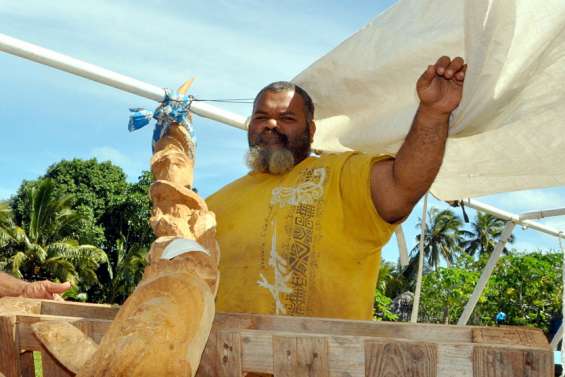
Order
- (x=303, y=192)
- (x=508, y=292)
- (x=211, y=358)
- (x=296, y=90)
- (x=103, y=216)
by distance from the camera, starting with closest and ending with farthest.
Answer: (x=211, y=358)
(x=303, y=192)
(x=296, y=90)
(x=508, y=292)
(x=103, y=216)

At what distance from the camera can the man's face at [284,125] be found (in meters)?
3.06

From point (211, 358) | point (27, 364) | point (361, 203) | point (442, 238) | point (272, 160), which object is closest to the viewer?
point (211, 358)

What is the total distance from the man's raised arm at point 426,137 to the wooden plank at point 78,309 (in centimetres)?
105

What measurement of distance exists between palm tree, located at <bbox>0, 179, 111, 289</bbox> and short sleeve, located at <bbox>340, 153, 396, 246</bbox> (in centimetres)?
2241

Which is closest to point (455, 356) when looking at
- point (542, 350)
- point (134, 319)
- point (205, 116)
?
point (542, 350)

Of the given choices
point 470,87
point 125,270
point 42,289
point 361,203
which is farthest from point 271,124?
point 125,270

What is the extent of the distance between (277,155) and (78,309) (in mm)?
1151

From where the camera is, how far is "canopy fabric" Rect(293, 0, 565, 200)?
6.75ft

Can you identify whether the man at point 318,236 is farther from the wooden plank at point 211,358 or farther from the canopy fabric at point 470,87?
the wooden plank at point 211,358

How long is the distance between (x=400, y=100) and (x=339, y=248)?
71 centimetres

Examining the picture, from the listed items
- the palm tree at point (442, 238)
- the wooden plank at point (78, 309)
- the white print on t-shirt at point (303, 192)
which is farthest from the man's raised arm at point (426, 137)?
the palm tree at point (442, 238)

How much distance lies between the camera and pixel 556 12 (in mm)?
1992

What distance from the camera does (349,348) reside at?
148cm

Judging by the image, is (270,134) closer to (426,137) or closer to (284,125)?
(284,125)
